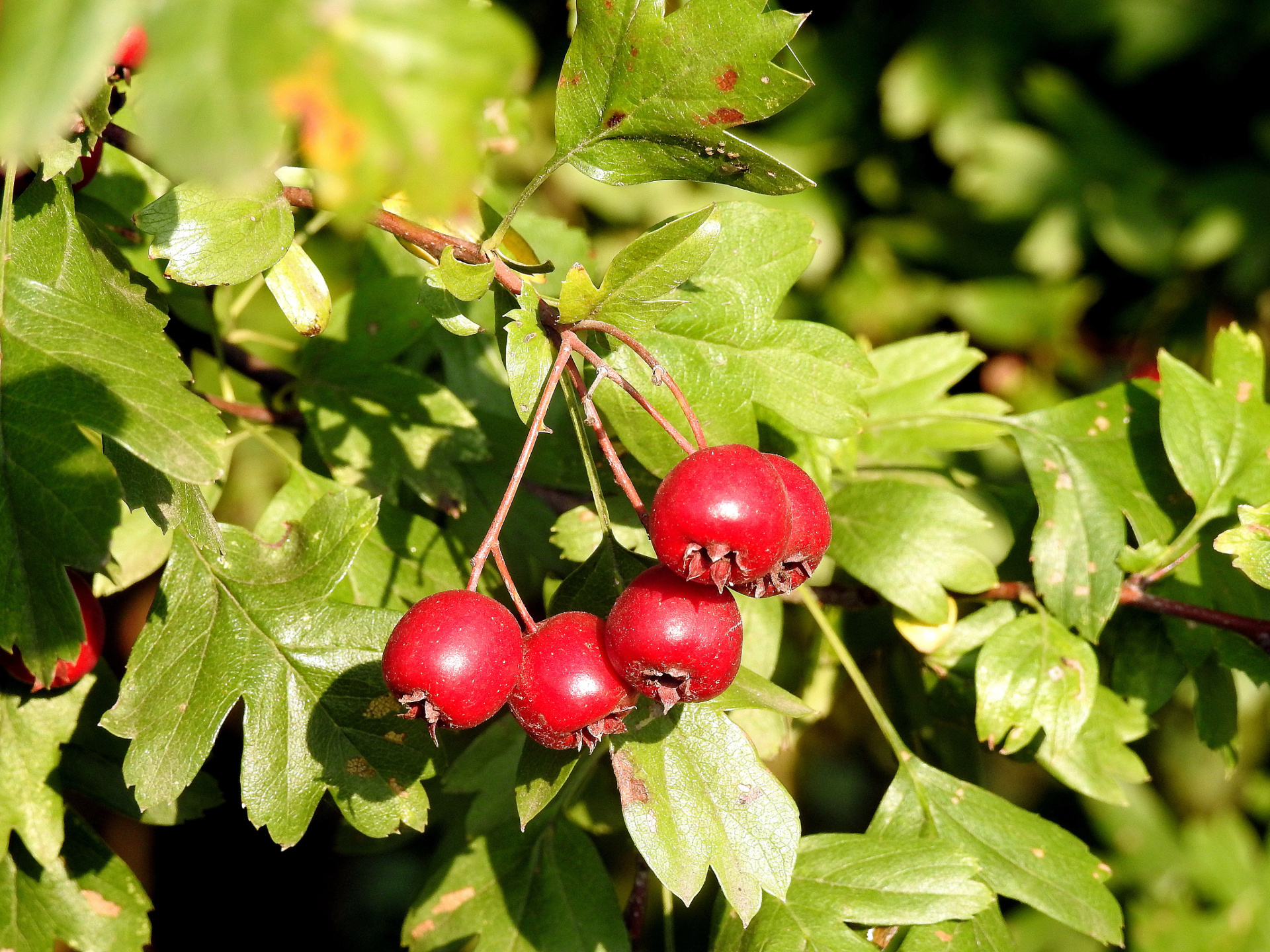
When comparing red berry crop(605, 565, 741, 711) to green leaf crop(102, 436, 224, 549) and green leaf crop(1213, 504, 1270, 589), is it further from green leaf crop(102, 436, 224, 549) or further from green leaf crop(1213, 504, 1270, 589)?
green leaf crop(1213, 504, 1270, 589)

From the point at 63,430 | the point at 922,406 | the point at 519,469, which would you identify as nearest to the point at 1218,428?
the point at 922,406

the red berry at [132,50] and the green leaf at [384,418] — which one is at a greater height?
the red berry at [132,50]

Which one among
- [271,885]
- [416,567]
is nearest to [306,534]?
[416,567]

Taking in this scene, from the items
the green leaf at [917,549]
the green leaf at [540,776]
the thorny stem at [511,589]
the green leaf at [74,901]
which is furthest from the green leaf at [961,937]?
the green leaf at [74,901]

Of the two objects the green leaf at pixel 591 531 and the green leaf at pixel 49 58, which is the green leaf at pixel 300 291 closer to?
the green leaf at pixel 591 531

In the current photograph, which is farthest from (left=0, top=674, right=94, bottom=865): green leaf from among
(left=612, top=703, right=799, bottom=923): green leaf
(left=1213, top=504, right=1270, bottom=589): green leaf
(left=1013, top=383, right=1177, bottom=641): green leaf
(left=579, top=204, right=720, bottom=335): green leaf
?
(left=1213, top=504, right=1270, bottom=589): green leaf

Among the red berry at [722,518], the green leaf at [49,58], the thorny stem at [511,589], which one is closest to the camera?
the green leaf at [49,58]
